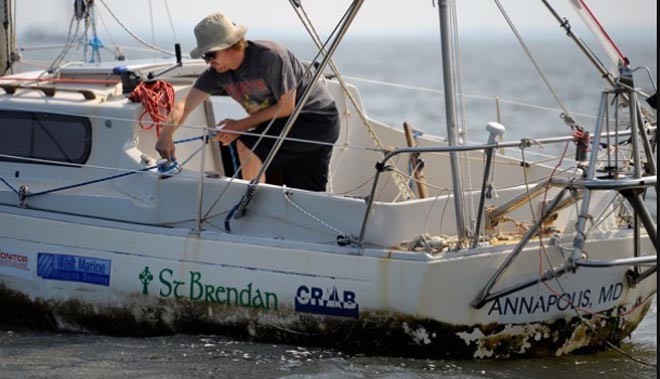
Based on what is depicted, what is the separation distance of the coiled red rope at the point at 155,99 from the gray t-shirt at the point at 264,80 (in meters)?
0.34

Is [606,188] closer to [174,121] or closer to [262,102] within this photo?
[262,102]

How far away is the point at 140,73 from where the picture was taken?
10.3 meters

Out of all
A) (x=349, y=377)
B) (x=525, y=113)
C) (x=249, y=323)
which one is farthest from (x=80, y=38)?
(x=525, y=113)

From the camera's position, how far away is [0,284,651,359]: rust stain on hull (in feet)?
28.0

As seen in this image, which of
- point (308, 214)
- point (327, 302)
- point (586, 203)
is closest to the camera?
point (586, 203)

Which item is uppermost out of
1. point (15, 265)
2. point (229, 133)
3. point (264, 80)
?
point (264, 80)

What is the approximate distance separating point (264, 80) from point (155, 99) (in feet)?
2.97

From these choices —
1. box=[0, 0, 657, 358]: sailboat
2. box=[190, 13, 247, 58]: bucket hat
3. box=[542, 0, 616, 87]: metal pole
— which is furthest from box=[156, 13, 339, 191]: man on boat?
box=[542, 0, 616, 87]: metal pole

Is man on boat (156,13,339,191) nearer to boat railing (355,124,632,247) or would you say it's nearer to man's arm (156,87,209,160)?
man's arm (156,87,209,160)

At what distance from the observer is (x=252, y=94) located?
30.7ft

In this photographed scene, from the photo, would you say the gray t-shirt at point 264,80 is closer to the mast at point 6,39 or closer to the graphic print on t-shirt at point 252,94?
the graphic print on t-shirt at point 252,94

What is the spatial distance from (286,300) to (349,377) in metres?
0.78

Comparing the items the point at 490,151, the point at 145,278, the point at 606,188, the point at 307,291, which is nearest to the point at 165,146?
the point at 145,278

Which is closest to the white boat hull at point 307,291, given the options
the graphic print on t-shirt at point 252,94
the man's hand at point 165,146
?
the man's hand at point 165,146
